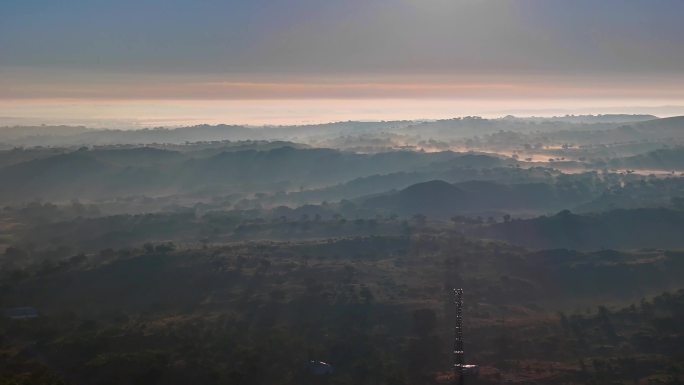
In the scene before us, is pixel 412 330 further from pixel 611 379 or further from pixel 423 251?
pixel 423 251

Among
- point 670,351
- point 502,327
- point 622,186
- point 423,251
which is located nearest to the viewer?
point 670,351

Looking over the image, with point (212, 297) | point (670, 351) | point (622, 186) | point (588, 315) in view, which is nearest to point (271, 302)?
point (212, 297)

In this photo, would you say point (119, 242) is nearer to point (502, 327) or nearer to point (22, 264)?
point (22, 264)

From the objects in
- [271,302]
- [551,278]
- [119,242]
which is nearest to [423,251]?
[551,278]

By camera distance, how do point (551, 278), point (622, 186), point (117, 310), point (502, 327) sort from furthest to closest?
point (622, 186), point (551, 278), point (117, 310), point (502, 327)

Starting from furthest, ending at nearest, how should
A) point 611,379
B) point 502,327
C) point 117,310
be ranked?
1. point 117,310
2. point 502,327
3. point 611,379

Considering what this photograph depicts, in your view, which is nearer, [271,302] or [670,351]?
[670,351]
